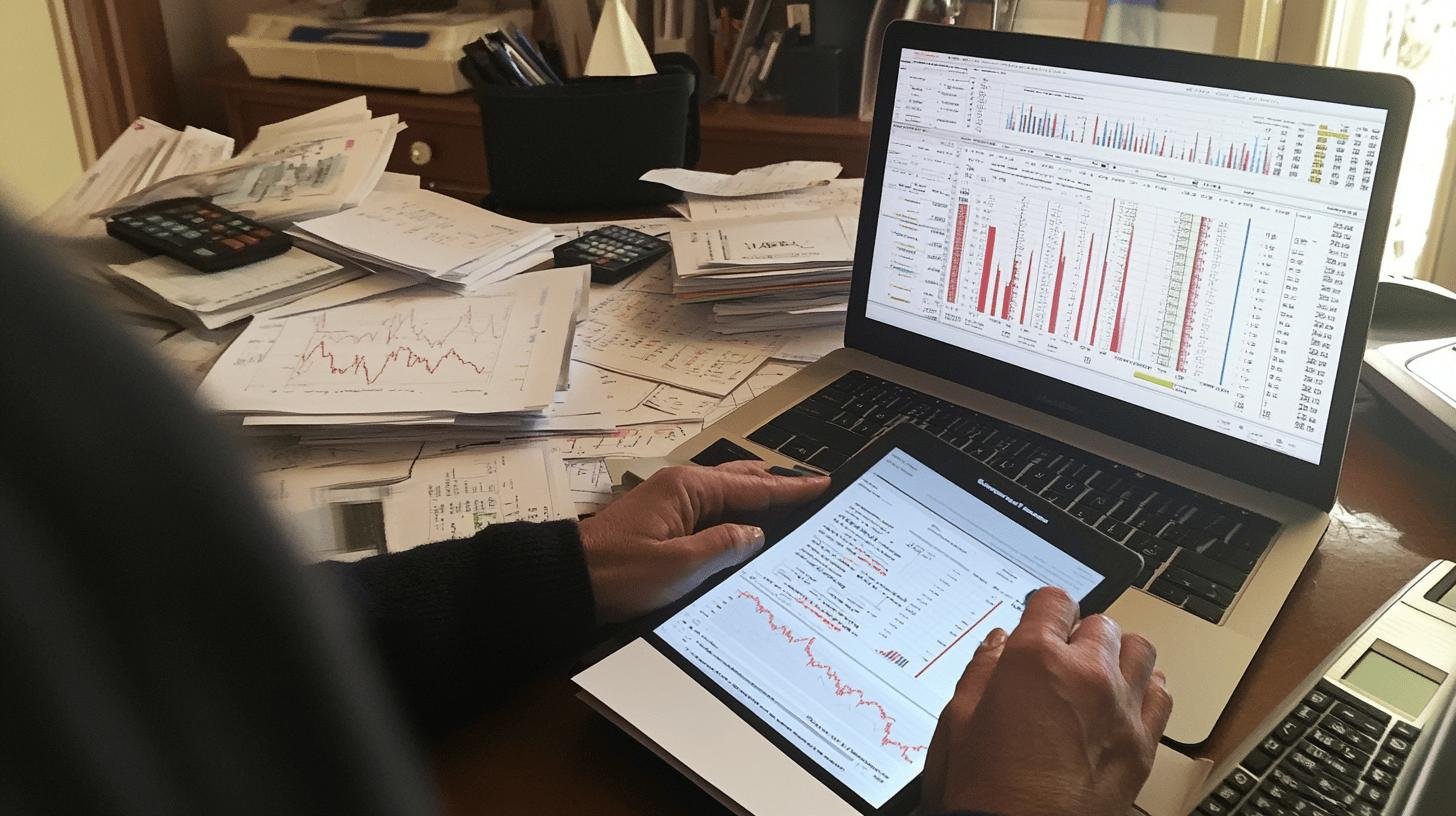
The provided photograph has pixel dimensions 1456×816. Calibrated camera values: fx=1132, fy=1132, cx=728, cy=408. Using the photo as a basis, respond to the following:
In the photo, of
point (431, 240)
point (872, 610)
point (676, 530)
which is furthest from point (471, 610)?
point (431, 240)

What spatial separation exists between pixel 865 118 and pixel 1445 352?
4.29ft

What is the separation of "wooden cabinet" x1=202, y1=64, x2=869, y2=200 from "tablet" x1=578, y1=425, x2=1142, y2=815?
1.44 metres

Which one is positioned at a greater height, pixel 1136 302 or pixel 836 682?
pixel 1136 302

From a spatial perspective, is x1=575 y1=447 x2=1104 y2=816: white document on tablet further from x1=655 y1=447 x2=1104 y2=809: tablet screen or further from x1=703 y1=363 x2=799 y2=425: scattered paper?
x1=703 y1=363 x2=799 y2=425: scattered paper

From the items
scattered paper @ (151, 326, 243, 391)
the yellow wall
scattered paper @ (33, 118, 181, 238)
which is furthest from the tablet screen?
the yellow wall

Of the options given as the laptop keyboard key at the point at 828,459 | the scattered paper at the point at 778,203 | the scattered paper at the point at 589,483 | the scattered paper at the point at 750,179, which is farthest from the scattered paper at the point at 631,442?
the scattered paper at the point at 750,179

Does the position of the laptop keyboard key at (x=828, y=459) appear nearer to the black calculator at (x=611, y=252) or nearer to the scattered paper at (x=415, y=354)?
the scattered paper at (x=415, y=354)

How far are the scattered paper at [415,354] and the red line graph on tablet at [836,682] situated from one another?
37 centimetres

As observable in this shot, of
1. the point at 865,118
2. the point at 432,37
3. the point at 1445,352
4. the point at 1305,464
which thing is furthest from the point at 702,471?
the point at 432,37

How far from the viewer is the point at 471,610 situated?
0.70 meters

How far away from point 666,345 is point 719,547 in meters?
0.46

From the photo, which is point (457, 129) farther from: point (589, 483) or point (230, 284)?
point (589, 483)

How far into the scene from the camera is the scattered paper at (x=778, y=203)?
4.61ft

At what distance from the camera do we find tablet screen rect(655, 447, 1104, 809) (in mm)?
598
